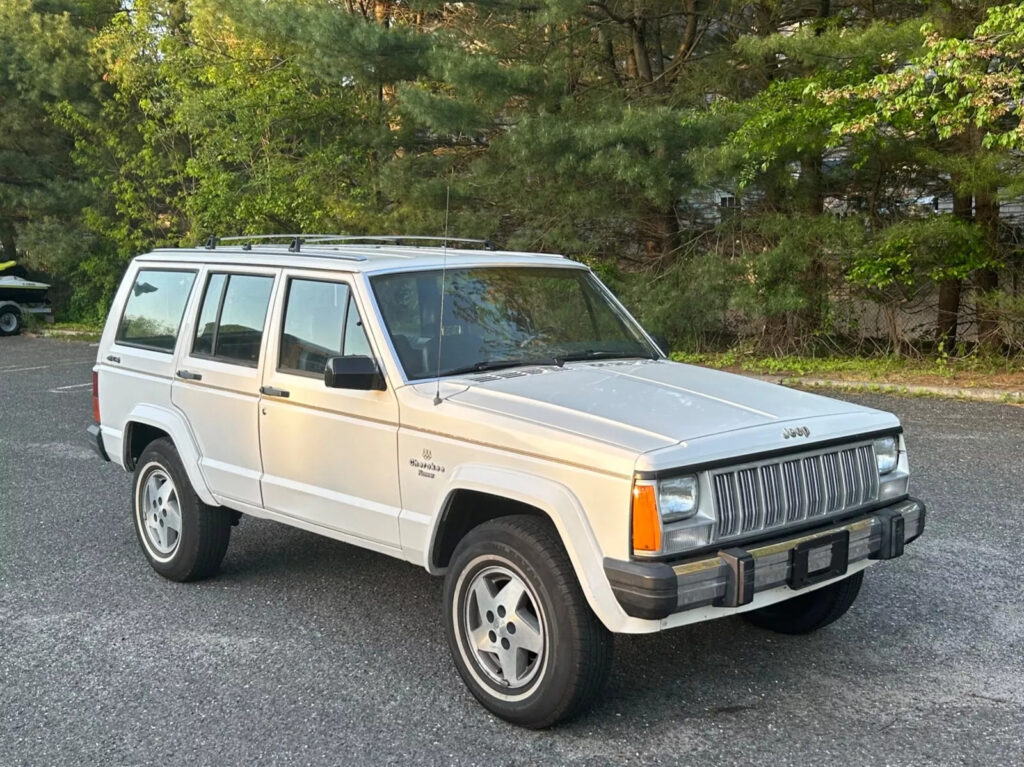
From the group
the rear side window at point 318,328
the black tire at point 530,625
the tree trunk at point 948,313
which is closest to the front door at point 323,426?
the rear side window at point 318,328

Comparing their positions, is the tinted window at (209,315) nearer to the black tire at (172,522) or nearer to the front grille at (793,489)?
the black tire at (172,522)

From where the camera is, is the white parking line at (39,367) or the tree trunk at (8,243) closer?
the white parking line at (39,367)

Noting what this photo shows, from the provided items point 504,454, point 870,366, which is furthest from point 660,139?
point 504,454

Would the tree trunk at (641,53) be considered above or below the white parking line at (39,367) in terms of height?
above

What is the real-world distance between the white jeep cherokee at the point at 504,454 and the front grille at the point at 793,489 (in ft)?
0.03

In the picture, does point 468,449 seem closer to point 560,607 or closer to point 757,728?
point 560,607

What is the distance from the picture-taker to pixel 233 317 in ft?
18.1

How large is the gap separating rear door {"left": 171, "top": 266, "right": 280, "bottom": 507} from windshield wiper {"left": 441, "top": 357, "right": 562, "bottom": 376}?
118 centimetres

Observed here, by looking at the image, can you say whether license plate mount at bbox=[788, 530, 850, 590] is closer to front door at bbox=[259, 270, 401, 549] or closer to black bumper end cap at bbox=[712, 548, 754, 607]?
black bumper end cap at bbox=[712, 548, 754, 607]

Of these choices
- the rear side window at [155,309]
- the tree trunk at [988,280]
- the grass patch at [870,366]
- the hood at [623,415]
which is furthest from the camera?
the tree trunk at [988,280]

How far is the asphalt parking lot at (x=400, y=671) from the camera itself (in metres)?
3.84

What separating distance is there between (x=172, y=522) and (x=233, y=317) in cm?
125

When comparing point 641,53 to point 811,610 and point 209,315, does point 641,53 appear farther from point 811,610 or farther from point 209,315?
point 811,610

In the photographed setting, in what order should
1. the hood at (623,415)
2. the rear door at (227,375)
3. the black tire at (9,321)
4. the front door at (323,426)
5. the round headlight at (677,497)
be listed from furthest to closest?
the black tire at (9,321)
the rear door at (227,375)
the front door at (323,426)
the hood at (623,415)
the round headlight at (677,497)
